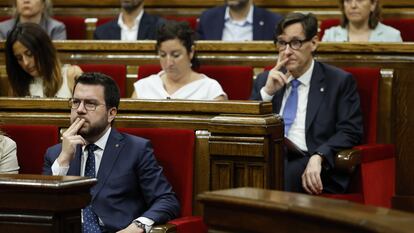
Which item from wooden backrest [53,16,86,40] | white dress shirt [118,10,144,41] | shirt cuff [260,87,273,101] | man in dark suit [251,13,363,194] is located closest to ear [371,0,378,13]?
man in dark suit [251,13,363,194]

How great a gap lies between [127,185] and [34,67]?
65 cm

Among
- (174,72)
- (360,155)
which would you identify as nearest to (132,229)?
(360,155)

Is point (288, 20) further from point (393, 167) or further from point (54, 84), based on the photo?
point (54, 84)

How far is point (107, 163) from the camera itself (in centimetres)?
157

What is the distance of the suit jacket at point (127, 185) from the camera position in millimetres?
1543

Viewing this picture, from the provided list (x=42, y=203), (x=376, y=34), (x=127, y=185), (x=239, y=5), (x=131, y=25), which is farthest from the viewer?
(x=131, y=25)

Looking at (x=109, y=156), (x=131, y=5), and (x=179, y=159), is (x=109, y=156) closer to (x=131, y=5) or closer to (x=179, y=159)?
(x=179, y=159)

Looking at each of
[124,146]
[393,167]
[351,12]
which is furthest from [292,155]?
[351,12]

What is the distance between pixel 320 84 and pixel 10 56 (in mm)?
703

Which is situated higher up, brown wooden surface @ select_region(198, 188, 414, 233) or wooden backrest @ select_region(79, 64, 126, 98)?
wooden backrest @ select_region(79, 64, 126, 98)

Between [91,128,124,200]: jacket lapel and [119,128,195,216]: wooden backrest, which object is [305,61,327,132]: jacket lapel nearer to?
[119,128,195,216]: wooden backrest

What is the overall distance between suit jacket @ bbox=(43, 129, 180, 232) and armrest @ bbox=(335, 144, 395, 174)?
1.33 ft

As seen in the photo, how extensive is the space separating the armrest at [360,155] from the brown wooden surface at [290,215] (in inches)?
30.2

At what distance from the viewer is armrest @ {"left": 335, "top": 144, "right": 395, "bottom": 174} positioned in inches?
71.3
